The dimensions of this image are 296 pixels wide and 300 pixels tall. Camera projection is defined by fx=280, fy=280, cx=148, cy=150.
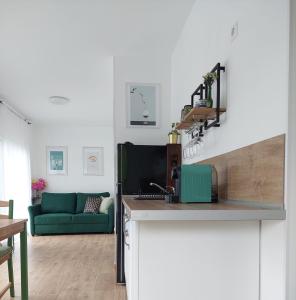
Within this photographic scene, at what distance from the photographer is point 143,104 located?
11.0 ft

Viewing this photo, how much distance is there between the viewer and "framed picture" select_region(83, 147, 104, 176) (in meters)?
6.88

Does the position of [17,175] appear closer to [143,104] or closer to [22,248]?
[143,104]

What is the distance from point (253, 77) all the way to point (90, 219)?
495cm

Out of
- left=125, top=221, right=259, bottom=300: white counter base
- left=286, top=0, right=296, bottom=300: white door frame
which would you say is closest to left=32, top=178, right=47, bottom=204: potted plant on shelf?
left=125, top=221, right=259, bottom=300: white counter base

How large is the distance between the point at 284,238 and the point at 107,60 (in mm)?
2851

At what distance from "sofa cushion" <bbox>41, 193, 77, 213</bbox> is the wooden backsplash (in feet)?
16.6

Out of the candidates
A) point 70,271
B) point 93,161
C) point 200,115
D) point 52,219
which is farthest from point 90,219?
point 200,115

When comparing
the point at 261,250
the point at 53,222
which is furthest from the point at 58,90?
the point at 261,250

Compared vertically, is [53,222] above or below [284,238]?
below

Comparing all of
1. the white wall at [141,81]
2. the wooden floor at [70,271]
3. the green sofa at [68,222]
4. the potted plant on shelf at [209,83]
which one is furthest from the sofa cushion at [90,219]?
the potted plant on shelf at [209,83]

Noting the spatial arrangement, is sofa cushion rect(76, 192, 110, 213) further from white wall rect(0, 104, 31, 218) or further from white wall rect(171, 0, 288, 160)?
white wall rect(171, 0, 288, 160)

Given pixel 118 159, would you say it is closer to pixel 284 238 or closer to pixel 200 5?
pixel 200 5

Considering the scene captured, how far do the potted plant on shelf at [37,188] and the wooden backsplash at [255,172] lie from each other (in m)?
5.60

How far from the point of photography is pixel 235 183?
157 centimetres
